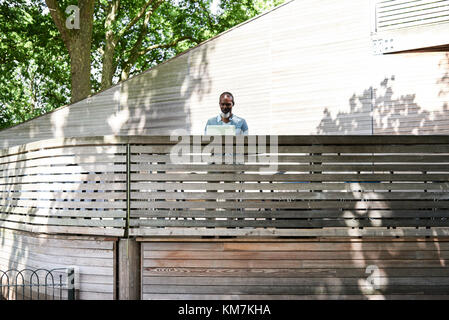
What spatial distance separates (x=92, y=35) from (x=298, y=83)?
37.2ft

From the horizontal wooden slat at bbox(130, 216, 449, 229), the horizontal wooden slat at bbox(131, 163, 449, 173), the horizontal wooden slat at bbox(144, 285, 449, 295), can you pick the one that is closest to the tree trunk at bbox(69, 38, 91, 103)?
the horizontal wooden slat at bbox(131, 163, 449, 173)

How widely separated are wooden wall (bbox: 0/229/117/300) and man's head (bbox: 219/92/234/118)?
7.33ft

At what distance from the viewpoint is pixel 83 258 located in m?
6.17

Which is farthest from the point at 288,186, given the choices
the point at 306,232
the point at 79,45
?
the point at 79,45

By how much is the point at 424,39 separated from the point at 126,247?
6482 mm

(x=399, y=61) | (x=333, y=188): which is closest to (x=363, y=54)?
(x=399, y=61)

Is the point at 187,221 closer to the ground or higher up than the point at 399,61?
closer to the ground

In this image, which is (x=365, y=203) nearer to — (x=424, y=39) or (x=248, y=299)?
(x=248, y=299)

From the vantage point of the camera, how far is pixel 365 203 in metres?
5.74

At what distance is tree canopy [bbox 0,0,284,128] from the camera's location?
1464 centimetres

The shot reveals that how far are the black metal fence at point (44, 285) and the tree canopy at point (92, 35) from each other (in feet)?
26.1
